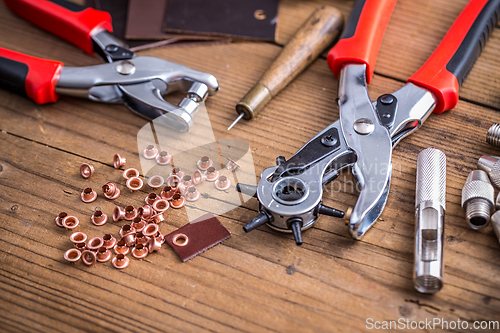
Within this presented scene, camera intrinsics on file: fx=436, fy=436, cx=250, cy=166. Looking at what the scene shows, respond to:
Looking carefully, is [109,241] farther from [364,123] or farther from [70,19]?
[70,19]

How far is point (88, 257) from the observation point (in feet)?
3.53

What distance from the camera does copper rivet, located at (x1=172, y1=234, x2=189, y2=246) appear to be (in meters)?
1.10

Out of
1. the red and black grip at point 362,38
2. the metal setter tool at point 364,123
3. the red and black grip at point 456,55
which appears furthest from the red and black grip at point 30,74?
the red and black grip at point 456,55

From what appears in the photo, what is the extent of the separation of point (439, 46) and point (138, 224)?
1.05 metres

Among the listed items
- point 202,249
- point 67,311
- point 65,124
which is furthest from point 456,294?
point 65,124

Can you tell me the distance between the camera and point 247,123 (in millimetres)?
1380

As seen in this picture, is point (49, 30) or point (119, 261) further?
point (49, 30)

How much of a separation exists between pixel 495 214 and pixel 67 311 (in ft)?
3.41

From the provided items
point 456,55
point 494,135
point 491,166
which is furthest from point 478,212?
point 456,55

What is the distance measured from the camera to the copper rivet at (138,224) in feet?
3.73

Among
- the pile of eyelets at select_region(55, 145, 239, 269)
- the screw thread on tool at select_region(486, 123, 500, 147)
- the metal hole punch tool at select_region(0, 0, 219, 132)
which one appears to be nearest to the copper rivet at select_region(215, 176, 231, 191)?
the pile of eyelets at select_region(55, 145, 239, 269)

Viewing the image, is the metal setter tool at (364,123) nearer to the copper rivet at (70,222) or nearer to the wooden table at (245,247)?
the wooden table at (245,247)

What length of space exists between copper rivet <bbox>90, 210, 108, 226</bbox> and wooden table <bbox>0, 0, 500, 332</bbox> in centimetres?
2

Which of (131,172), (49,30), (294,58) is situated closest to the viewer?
(131,172)
